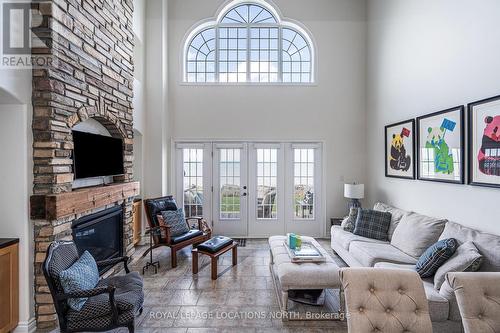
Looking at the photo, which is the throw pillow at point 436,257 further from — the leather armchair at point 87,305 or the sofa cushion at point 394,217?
the leather armchair at point 87,305

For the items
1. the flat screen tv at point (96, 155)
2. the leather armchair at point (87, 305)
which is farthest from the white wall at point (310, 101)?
the leather armchair at point (87, 305)

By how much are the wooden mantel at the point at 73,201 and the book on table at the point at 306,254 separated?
2492 millimetres

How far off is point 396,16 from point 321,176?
3.21 meters

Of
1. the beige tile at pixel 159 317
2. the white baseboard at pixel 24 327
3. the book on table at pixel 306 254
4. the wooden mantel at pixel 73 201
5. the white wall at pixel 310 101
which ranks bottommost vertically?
the beige tile at pixel 159 317

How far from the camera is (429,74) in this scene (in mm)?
3979

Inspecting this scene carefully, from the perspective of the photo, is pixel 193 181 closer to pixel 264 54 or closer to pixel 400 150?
pixel 264 54

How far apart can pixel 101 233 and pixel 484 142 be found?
475cm

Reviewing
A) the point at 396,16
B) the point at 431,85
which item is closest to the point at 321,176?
the point at 431,85

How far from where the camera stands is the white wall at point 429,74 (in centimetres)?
303

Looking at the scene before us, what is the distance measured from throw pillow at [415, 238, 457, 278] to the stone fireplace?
12.3 feet

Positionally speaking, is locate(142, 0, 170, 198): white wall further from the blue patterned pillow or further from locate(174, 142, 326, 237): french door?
the blue patterned pillow

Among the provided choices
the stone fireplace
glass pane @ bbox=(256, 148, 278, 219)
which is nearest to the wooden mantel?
the stone fireplace

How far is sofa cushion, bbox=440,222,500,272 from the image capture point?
259 centimetres

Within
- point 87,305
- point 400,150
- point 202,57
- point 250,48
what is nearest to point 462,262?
point 400,150
